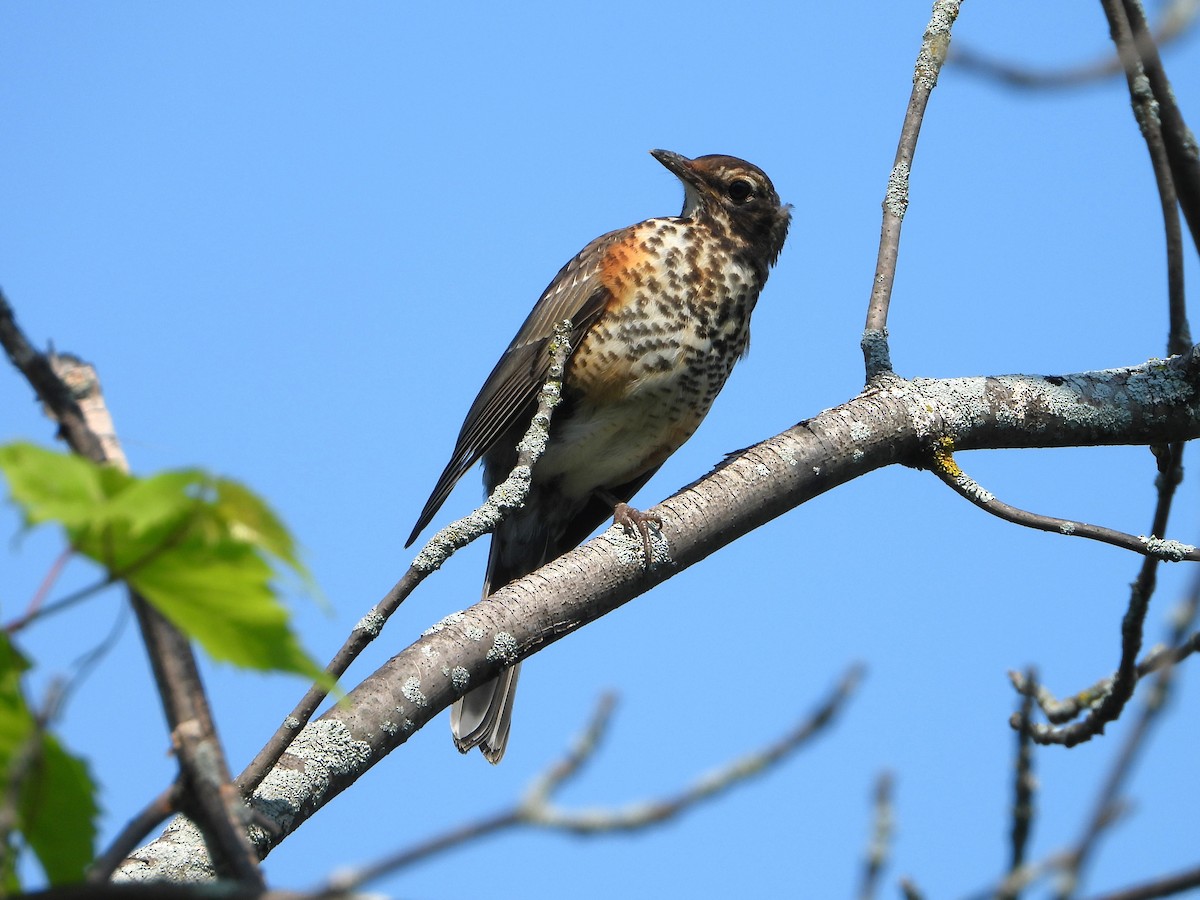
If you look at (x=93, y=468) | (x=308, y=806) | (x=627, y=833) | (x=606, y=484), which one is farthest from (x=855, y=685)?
(x=606, y=484)

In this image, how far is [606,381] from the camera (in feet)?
17.2

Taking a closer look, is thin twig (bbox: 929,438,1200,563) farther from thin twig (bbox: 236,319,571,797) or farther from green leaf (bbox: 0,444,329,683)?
green leaf (bbox: 0,444,329,683)

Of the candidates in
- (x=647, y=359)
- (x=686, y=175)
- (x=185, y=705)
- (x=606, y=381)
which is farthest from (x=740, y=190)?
(x=185, y=705)

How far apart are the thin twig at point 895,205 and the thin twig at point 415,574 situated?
0.94m

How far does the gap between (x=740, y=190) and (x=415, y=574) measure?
11.5ft

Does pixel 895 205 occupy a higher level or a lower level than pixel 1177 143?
higher

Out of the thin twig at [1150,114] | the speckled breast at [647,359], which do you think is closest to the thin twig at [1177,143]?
the thin twig at [1150,114]

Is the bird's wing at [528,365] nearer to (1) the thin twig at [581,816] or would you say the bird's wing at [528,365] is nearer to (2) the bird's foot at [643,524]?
(2) the bird's foot at [643,524]

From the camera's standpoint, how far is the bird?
525 cm

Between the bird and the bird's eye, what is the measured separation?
134mm

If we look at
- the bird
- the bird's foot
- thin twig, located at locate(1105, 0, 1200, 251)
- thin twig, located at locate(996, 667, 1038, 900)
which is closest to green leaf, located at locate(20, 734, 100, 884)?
thin twig, located at locate(996, 667, 1038, 900)

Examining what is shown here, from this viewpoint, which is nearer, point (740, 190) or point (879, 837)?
point (879, 837)

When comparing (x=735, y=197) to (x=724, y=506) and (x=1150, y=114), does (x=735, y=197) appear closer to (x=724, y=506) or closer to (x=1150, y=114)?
(x=724, y=506)

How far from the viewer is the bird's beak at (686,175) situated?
6004mm
